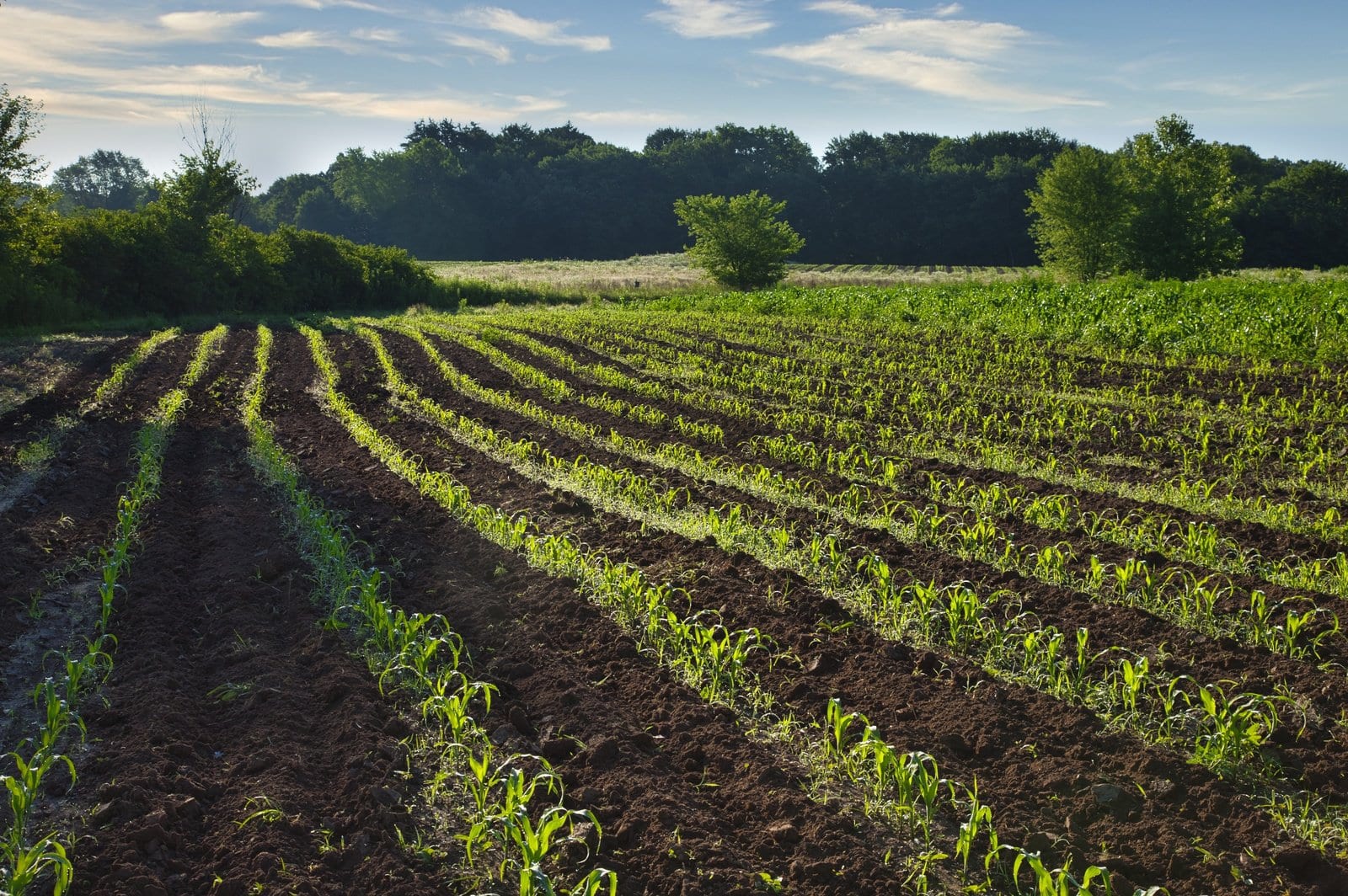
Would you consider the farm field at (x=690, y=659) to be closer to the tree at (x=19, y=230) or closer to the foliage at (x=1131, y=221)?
the tree at (x=19, y=230)

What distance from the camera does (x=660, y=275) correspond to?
5553 cm

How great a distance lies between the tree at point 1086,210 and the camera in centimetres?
4438

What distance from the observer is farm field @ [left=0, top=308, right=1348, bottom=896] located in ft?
12.7

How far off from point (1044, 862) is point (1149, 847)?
45cm

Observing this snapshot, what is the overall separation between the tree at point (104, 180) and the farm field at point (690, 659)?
11728cm

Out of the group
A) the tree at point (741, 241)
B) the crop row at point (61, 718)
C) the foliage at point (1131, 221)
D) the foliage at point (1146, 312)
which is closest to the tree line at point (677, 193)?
the foliage at point (1131, 221)

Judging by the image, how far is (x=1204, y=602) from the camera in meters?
5.98

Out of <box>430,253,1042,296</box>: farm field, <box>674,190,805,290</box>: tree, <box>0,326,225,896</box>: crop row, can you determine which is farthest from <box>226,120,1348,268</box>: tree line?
<box>0,326,225,896</box>: crop row

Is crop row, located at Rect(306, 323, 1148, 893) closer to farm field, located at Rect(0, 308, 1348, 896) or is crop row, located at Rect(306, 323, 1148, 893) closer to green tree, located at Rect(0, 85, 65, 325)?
farm field, located at Rect(0, 308, 1348, 896)

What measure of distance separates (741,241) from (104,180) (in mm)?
111588

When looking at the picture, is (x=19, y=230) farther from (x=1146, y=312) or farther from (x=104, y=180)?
(x=104, y=180)

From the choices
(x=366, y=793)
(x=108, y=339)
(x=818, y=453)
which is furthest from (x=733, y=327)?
(x=366, y=793)

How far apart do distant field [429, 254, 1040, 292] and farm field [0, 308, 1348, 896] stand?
107 ft

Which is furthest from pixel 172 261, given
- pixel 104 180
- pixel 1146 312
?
pixel 104 180
